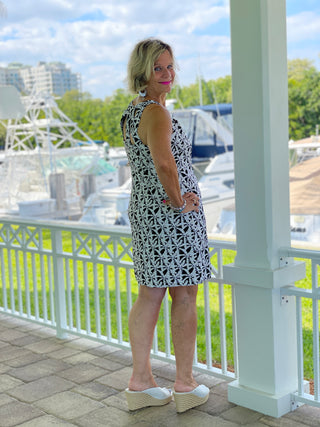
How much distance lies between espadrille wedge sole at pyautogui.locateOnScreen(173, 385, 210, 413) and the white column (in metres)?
0.17

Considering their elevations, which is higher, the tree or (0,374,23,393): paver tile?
the tree

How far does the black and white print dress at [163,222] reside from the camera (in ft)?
7.61

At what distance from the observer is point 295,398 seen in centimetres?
242

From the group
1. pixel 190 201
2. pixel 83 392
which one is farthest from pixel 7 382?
pixel 190 201

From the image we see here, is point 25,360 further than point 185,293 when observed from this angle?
Yes

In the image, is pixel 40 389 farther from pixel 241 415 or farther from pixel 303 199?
pixel 303 199

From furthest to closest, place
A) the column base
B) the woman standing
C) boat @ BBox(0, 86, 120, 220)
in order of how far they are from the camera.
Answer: boat @ BBox(0, 86, 120, 220), the column base, the woman standing

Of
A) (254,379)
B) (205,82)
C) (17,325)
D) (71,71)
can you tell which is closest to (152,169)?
(254,379)

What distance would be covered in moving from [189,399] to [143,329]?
37cm

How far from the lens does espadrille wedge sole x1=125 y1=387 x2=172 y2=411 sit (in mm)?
2510

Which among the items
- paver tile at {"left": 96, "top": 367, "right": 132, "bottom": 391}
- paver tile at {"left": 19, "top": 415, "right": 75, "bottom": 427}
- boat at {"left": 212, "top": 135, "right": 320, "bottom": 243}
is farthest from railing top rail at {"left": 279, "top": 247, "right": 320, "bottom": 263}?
boat at {"left": 212, "top": 135, "right": 320, "bottom": 243}

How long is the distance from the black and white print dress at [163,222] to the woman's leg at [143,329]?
0.09m

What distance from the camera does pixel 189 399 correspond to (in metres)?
2.47

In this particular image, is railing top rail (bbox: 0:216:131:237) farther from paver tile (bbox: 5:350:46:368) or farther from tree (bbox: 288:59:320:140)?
tree (bbox: 288:59:320:140)
